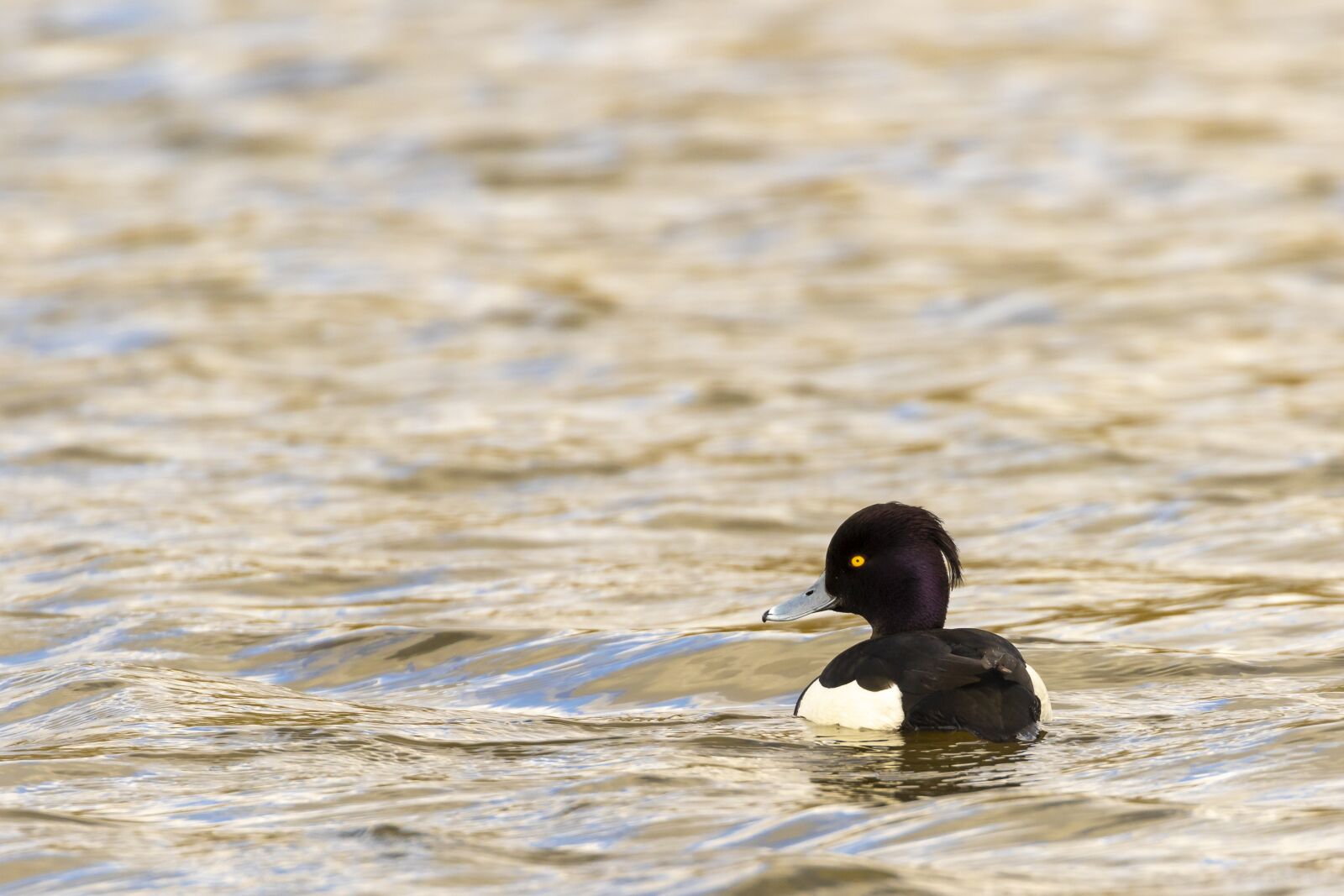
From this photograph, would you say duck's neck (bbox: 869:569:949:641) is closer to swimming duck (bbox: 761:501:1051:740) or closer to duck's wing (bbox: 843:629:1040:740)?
Answer: swimming duck (bbox: 761:501:1051:740)

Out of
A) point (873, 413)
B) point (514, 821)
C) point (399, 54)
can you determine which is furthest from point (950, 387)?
point (399, 54)

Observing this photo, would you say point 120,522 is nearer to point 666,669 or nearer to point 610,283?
point 666,669

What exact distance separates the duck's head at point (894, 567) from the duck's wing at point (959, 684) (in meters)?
0.51

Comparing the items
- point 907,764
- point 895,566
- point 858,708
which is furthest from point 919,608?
point 907,764

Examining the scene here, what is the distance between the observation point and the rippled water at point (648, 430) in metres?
5.65

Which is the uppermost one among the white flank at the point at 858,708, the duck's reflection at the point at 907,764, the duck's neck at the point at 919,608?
the duck's neck at the point at 919,608

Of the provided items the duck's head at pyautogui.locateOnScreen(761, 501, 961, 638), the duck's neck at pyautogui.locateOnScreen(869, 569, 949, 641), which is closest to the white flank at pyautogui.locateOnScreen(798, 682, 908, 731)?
the duck's neck at pyautogui.locateOnScreen(869, 569, 949, 641)

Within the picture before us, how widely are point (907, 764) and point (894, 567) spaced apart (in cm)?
95

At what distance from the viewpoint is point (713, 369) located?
13930 millimetres

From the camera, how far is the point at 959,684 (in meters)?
6.07

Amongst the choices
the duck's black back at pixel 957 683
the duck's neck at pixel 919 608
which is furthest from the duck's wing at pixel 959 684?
the duck's neck at pixel 919 608

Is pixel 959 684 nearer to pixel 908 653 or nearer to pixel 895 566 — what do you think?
pixel 908 653

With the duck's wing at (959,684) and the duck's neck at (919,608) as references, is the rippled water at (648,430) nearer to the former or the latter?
the duck's wing at (959,684)

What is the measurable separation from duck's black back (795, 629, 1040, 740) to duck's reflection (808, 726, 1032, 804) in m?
0.07
